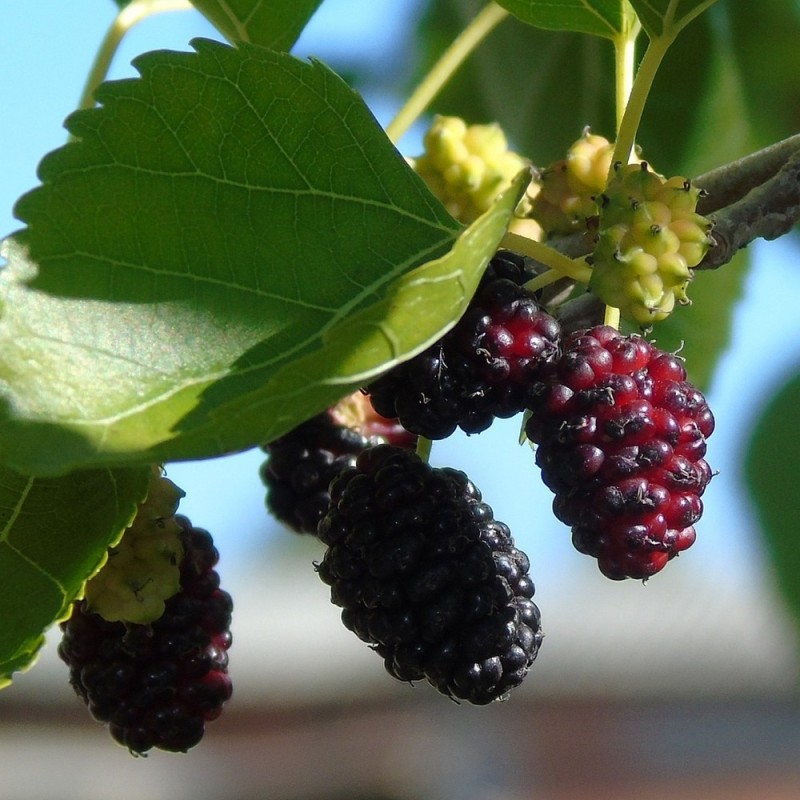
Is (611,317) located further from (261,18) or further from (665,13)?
(261,18)

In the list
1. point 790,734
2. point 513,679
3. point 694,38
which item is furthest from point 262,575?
point 513,679

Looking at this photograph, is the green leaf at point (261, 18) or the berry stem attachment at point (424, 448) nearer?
the berry stem attachment at point (424, 448)

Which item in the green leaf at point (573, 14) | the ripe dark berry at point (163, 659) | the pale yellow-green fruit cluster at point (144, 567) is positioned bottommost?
the ripe dark berry at point (163, 659)

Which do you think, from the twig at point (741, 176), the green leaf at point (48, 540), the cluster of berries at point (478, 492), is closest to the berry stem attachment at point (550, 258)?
the cluster of berries at point (478, 492)

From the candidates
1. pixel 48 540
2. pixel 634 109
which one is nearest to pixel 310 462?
pixel 48 540

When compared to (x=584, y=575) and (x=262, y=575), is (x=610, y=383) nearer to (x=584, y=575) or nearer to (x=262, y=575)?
(x=584, y=575)

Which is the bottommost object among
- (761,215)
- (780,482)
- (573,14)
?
(780,482)

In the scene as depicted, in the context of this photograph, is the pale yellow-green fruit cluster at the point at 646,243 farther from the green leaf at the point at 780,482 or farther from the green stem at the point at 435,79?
the green leaf at the point at 780,482

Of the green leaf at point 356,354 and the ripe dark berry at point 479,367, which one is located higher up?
→ the green leaf at point 356,354
